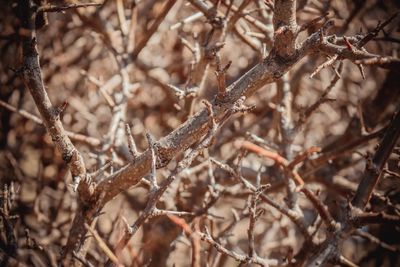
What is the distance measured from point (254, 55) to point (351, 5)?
113 centimetres

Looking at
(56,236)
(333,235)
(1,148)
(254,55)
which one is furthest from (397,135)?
(1,148)

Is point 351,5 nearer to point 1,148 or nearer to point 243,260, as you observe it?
point 243,260

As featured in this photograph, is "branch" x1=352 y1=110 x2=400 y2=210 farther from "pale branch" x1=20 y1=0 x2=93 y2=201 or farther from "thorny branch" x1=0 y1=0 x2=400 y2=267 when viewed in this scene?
"pale branch" x1=20 y1=0 x2=93 y2=201

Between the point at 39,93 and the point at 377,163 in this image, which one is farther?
the point at 377,163

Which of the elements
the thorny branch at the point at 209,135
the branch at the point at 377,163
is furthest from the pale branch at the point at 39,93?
the branch at the point at 377,163

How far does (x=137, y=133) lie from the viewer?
353 centimetres

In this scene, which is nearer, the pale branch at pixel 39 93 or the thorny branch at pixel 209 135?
the pale branch at pixel 39 93

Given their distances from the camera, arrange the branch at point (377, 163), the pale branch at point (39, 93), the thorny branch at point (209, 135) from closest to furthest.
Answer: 1. the pale branch at point (39, 93)
2. the thorny branch at point (209, 135)
3. the branch at point (377, 163)

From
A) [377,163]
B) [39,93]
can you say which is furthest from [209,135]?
[377,163]

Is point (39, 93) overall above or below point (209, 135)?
above

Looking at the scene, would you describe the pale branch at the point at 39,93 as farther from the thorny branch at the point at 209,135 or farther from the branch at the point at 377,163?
the branch at the point at 377,163

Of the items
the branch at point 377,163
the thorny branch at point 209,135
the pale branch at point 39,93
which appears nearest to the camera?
the pale branch at point 39,93

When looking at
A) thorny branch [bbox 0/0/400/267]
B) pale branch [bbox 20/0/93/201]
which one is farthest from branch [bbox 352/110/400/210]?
pale branch [bbox 20/0/93/201]

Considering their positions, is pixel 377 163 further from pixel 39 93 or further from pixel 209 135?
pixel 39 93
